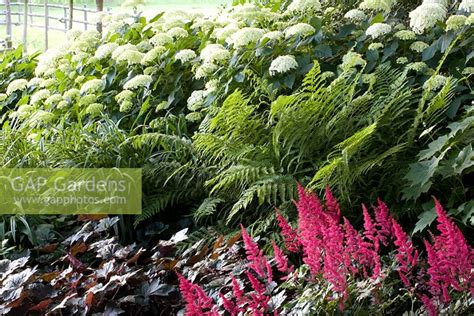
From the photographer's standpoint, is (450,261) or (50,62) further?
(50,62)

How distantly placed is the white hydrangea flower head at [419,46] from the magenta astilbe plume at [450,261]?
62.3 inches

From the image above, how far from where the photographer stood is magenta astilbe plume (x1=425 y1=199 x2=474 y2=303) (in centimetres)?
155

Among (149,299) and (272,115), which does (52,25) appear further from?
(149,299)

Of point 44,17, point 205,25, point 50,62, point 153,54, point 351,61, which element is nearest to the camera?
point 351,61

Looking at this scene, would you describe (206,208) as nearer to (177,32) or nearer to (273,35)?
(273,35)

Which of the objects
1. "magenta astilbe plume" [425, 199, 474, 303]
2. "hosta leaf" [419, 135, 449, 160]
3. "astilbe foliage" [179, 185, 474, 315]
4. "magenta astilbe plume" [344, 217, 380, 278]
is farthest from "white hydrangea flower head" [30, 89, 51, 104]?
"magenta astilbe plume" [425, 199, 474, 303]

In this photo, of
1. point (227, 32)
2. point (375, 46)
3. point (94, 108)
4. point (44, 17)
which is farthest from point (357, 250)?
point (44, 17)

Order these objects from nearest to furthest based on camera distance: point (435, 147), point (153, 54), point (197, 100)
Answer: point (435, 147), point (197, 100), point (153, 54)

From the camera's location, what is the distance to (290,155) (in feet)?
9.34

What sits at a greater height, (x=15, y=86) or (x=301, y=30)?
(x=301, y=30)

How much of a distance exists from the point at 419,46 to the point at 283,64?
617 millimetres

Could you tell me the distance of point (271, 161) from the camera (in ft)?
9.36

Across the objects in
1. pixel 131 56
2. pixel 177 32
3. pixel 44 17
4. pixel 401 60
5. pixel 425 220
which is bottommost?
pixel 44 17

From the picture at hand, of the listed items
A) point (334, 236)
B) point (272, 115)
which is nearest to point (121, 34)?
point (272, 115)
